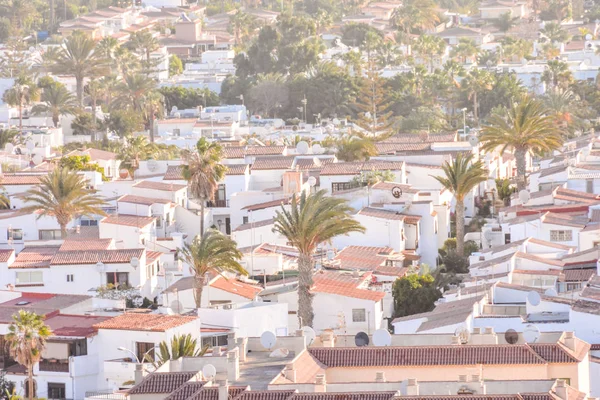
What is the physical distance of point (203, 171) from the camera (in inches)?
2717

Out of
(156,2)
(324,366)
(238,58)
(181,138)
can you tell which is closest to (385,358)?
(324,366)

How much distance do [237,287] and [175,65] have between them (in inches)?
3134

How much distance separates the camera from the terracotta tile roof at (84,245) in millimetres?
63719

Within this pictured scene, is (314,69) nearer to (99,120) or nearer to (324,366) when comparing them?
(99,120)

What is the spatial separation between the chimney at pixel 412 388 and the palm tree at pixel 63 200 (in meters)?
32.1

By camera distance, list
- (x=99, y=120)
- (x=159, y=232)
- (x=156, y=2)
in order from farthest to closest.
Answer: (x=156, y=2)
(x=99, y=120)
(x=159, y=232)

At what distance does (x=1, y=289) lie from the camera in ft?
203

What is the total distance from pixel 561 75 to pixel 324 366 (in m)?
73.7

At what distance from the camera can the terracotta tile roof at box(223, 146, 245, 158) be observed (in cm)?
8169

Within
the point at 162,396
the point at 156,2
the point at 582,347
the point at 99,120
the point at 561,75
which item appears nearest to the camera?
the point at 162,396

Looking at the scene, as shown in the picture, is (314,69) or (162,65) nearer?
(314,69)

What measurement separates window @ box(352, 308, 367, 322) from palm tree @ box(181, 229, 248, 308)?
3589mm

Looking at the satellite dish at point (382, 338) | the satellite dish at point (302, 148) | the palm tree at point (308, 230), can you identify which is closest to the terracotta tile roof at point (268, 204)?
the satellite dish at point (302, 148)

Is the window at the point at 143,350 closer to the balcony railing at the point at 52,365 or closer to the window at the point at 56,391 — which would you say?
the balcony railing at the point at 52,365
